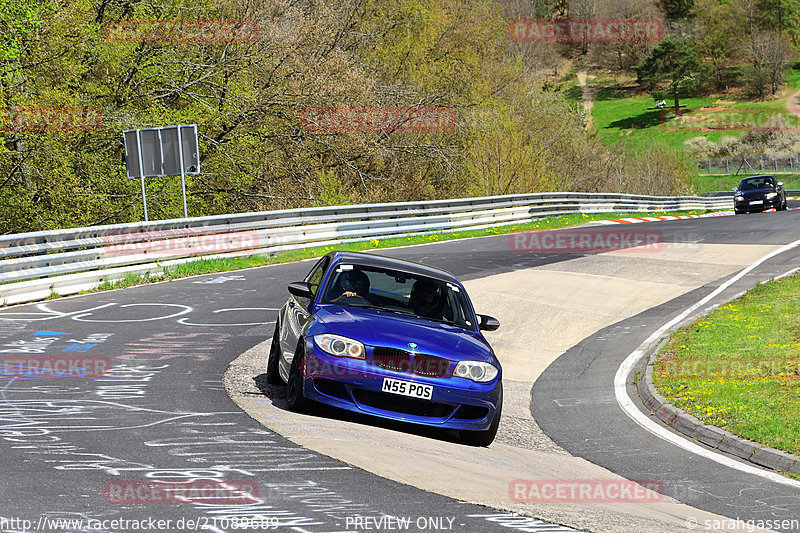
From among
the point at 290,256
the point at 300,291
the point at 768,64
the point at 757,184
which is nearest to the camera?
the point at 300,291

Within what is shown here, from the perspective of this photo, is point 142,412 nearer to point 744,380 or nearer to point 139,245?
point 744,380

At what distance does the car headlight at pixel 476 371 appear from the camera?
8086 mm

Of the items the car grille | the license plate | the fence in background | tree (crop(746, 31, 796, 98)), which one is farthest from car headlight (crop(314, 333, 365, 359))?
tree (crop(746, 31, 796, 98))

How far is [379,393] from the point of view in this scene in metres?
7.91

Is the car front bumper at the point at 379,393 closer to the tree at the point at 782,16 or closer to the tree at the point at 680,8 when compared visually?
the tree at the point at 782,16

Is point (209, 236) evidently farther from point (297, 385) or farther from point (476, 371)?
point (476, 371)

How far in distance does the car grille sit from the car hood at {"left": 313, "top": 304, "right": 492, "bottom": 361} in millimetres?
48

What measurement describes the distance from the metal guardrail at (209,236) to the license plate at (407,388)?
32.1ft

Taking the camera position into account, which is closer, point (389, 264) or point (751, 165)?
point (389, 264)

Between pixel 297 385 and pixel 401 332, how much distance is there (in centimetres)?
103

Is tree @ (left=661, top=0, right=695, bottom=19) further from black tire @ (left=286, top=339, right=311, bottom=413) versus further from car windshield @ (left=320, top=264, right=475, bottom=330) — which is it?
black tire @ (left=286, top=339, right=311, bottom=413)

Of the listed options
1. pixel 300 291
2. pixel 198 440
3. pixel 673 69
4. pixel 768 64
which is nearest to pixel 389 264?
pixel 300 291

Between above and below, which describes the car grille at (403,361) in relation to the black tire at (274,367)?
above

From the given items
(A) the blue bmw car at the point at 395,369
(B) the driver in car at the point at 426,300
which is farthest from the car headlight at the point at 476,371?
(B) the driver in car at the point at 426,300
